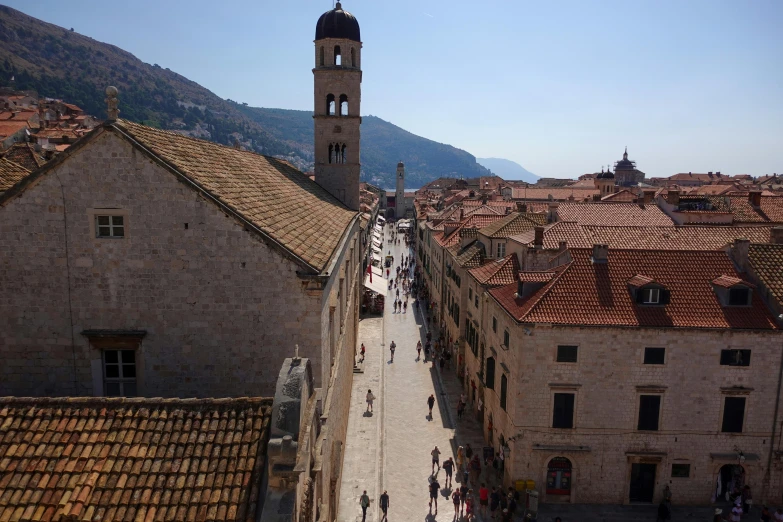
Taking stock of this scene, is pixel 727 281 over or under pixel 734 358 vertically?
over

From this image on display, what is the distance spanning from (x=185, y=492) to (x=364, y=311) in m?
42.4

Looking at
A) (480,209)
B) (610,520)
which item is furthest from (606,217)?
(610,520)

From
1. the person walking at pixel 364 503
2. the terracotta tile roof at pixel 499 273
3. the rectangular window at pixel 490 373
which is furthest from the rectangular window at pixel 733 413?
the person walking at pixel 364 503

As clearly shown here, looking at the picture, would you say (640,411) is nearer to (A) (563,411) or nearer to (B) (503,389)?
(A) (563,411)

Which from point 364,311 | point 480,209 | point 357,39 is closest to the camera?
point 357,39

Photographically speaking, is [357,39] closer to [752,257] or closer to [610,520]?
[752,257]

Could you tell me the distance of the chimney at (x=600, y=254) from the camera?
23750 millimetres

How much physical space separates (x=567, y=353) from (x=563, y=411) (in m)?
2.28

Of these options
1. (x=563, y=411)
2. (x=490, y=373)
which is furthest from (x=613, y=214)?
(x=563, y=411)

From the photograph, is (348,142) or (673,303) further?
(348,142)

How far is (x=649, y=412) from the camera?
859 inches

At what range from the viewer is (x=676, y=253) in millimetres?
24250

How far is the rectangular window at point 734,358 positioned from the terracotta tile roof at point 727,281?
2520mm

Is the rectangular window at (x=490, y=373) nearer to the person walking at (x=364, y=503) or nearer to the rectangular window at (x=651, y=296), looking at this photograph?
the rectangular window at (x=651, y=296)
